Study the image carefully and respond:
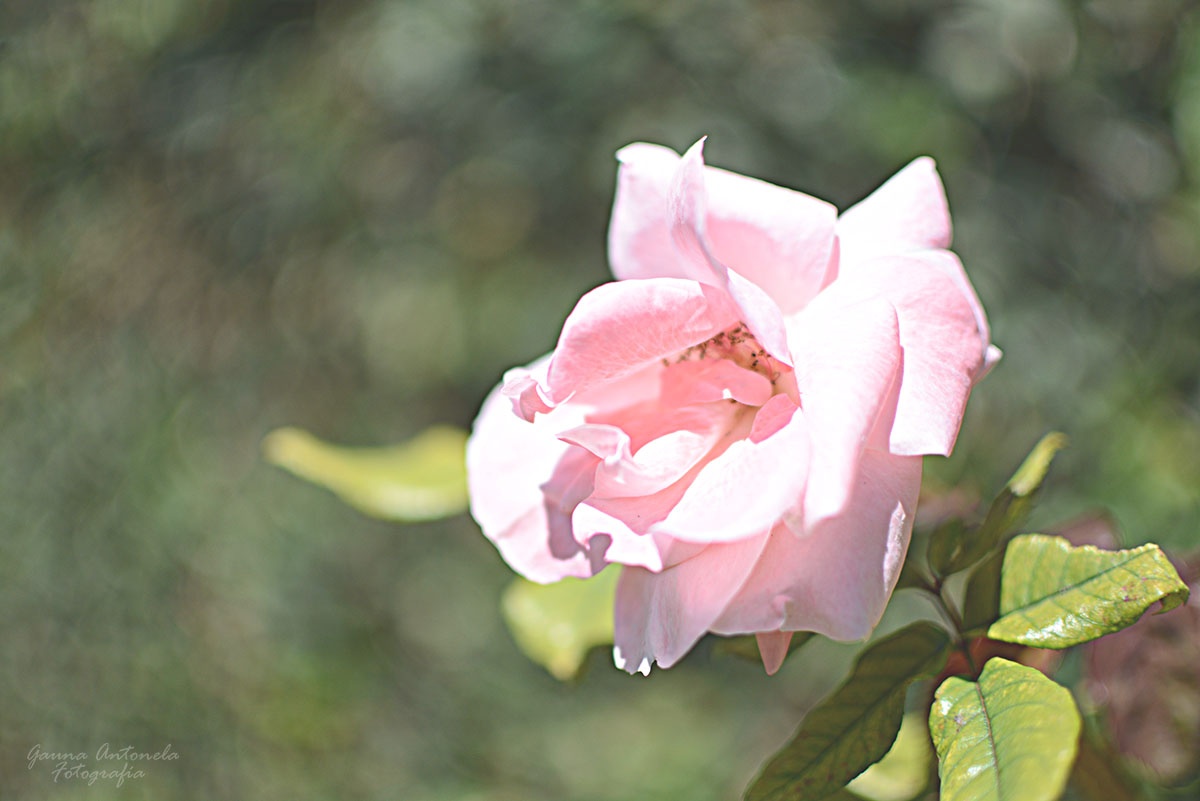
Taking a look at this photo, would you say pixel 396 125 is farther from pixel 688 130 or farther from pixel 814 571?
pixel 814 571

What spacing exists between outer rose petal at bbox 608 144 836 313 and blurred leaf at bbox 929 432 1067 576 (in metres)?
0.12

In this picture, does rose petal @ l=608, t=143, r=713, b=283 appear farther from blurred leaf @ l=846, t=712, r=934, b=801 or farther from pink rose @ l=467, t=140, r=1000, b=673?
blurred leaf @ l=846, t=712, r=934, b=801

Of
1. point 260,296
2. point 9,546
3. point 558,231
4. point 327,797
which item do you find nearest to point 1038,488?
point 558,231

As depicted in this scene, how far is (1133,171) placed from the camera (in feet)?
4.00

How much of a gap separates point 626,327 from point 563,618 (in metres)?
0.22

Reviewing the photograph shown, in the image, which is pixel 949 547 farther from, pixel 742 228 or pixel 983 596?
pixel 742 228

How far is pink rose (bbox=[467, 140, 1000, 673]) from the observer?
36cm

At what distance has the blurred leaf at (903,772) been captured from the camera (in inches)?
20.0

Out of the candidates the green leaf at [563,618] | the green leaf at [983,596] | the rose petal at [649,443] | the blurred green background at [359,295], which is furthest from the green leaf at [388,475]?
the blurred green background at [359,295]

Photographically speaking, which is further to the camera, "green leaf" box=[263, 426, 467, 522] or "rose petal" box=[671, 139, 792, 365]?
"green leaf" box=[263, 426, 467, 522]

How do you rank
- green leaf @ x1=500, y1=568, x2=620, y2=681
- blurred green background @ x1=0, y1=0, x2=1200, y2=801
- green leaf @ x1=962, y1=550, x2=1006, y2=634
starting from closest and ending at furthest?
green leaf @ x1=962, y1=550, x2=1006, y2=634 → green leaf @ x1=500, y1=568, x2=620, y2=681 → blurred green background @ x1=0, y1=0, x2=1200, y2=801

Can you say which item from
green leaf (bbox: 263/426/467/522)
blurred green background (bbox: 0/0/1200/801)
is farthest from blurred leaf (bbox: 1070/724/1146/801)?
blurred green background (bbox: 0/0/1200/801)

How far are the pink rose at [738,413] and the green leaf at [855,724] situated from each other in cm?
4

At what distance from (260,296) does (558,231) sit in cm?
58
